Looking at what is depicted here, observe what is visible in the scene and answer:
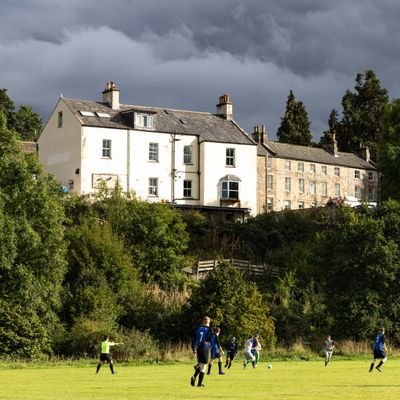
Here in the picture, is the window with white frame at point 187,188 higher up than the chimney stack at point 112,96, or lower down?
lower down

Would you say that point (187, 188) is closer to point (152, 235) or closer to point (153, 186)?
point (153, 186)

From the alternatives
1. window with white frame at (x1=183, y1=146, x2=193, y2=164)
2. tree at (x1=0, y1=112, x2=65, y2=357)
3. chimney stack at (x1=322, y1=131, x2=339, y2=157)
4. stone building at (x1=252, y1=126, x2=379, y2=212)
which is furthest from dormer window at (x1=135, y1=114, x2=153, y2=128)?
chimney stack at (x1=322, y1=131, x2=339, y2=157)

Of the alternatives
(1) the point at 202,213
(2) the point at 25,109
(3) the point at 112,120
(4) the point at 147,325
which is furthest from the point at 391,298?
(2) the point at 25,109

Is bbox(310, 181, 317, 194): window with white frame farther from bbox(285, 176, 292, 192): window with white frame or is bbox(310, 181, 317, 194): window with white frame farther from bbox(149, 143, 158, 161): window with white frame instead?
bbox(149, 143, 158, 161): window with white frame

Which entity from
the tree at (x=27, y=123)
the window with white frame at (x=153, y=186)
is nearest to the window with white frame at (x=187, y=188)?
the window with white frame at (x=153, y=186)

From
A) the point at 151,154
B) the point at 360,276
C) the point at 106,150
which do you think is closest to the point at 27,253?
the point at 360,276

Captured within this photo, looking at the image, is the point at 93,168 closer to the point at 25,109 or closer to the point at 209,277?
the point at 209,277

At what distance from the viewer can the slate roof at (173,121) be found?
8456 centimetres

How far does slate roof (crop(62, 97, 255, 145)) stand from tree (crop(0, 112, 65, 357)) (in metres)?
25.5

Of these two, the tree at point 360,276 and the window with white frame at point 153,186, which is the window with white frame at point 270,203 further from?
the tree at point 360,276

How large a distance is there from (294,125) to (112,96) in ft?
124

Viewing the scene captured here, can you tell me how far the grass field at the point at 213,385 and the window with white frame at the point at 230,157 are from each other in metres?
51.7

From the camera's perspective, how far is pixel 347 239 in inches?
2388

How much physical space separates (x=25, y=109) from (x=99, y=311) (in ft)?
256
